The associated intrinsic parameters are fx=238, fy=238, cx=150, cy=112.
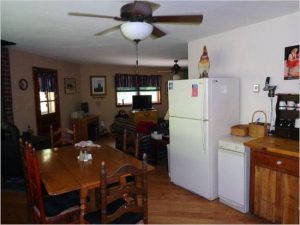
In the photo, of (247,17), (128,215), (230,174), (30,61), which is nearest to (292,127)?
(230,174)

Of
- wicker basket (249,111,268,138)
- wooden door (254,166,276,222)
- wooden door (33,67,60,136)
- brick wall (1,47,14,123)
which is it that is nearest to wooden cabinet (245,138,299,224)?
wooden door (254,166,276,222)

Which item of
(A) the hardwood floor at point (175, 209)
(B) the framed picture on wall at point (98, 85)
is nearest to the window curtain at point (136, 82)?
(B) the framed picture on wall at point (98, 85)

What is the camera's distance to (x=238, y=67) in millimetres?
3246

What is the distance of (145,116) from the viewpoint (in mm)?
7434

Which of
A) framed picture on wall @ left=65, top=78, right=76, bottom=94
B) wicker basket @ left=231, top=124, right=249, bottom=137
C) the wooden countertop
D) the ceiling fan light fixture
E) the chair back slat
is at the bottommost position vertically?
the chair back slat

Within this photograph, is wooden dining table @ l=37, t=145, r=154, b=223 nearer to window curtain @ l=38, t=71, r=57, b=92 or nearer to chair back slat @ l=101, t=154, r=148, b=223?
chair back slat @ l=101, t=154, r=148, b=223

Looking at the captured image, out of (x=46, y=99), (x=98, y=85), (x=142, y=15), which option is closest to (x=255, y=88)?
(x=142, y=15)

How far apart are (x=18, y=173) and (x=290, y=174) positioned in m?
3.65

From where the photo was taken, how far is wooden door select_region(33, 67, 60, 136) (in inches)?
199

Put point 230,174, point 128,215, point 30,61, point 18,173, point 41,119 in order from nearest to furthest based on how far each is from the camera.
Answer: point 128,215, point 230,174, point 18,173, point 30,61, point 41,119

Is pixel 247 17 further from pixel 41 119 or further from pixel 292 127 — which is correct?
pixel 41 119

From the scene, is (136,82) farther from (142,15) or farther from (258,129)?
(142,15)

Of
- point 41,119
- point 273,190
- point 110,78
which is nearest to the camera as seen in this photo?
point 273,190

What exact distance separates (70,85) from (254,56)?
16.0ft
